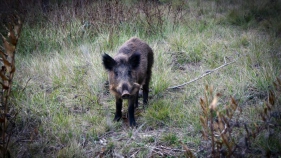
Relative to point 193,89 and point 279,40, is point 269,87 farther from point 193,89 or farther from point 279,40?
point 279,40

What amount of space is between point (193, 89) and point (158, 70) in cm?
107

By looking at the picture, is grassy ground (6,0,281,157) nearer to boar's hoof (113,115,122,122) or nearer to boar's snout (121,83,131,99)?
boar's hoof (113,115,122,122)

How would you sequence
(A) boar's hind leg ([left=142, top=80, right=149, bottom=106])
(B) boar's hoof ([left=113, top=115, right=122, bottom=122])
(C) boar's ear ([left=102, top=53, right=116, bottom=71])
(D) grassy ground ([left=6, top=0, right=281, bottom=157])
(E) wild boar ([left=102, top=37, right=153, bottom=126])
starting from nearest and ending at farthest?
(D) grassy ground ([left=6, top=0, right=281, bottom=157]) < (E) wild boar ([left=102, top=37, right=153, bottom=126]) < (C) boar's ear ([left=102, top=53, right=116, bottom=71]) < (B) boar's hoof ([left=113, top=115, right=122, bottom=122]) < (A) boar's hind leg ([left=142, top=80, right=149, bottom=106])

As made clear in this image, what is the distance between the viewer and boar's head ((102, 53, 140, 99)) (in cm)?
383

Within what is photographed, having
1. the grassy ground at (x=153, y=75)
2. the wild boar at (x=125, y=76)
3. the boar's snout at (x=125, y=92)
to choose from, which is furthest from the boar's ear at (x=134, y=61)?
the grassy ground at (x=153, y=75)

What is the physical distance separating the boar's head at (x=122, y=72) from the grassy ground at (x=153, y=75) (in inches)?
19.6

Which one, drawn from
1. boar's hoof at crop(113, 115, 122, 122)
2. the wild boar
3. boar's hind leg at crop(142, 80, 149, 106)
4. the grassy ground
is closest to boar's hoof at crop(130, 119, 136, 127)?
the wild boar

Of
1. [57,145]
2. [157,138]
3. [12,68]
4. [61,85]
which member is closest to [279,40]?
[157,138]

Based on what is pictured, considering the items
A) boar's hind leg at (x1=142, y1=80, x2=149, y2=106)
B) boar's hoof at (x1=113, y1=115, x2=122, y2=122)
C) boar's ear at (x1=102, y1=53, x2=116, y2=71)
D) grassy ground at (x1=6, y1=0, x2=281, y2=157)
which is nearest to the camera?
grassy ground at (x1=6, y1=0, x2=281, y2=157)

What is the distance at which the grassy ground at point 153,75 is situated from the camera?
3471mm

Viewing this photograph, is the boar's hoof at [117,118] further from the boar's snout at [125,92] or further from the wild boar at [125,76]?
the boar's snout at [125,92]

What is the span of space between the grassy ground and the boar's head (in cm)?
50

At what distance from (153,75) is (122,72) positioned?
1503mm

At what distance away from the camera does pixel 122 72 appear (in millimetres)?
3906
